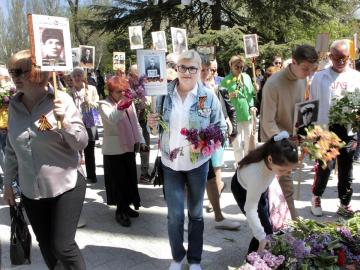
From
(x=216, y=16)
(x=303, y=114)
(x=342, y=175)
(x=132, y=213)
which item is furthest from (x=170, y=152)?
(x=216, y=16)

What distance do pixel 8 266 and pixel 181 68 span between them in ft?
7.76

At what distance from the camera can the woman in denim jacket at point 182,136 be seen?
127 inches

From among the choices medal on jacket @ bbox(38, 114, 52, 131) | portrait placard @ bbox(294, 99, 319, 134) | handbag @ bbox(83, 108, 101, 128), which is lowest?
handbag @ bbox(83, 108, 101, 128)

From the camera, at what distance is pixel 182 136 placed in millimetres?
3262

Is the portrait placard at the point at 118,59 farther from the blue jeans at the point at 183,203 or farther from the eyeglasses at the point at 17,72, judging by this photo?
the eyeglasses at the point at 17,72

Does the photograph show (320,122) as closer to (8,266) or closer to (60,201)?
(60,201)

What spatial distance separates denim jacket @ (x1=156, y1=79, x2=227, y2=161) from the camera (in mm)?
A: 3221

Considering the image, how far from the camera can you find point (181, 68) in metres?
3.23

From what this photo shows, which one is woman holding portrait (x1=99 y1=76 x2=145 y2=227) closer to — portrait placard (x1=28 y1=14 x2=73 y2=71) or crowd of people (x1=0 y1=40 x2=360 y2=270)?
crowd of people (x1=0 y1=40 x2=360 y2=270)

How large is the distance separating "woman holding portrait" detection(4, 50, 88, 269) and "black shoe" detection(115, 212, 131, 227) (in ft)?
6.42

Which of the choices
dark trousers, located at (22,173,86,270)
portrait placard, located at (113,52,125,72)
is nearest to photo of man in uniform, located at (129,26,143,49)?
portrait placard, located at (113,52,125,72)

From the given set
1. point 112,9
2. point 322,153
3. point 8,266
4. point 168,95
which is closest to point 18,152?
point 168,95

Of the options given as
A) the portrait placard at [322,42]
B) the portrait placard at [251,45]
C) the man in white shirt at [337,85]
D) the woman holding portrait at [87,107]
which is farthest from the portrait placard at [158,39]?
the man in white shirt at [337,85]

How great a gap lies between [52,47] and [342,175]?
3.49 meters
